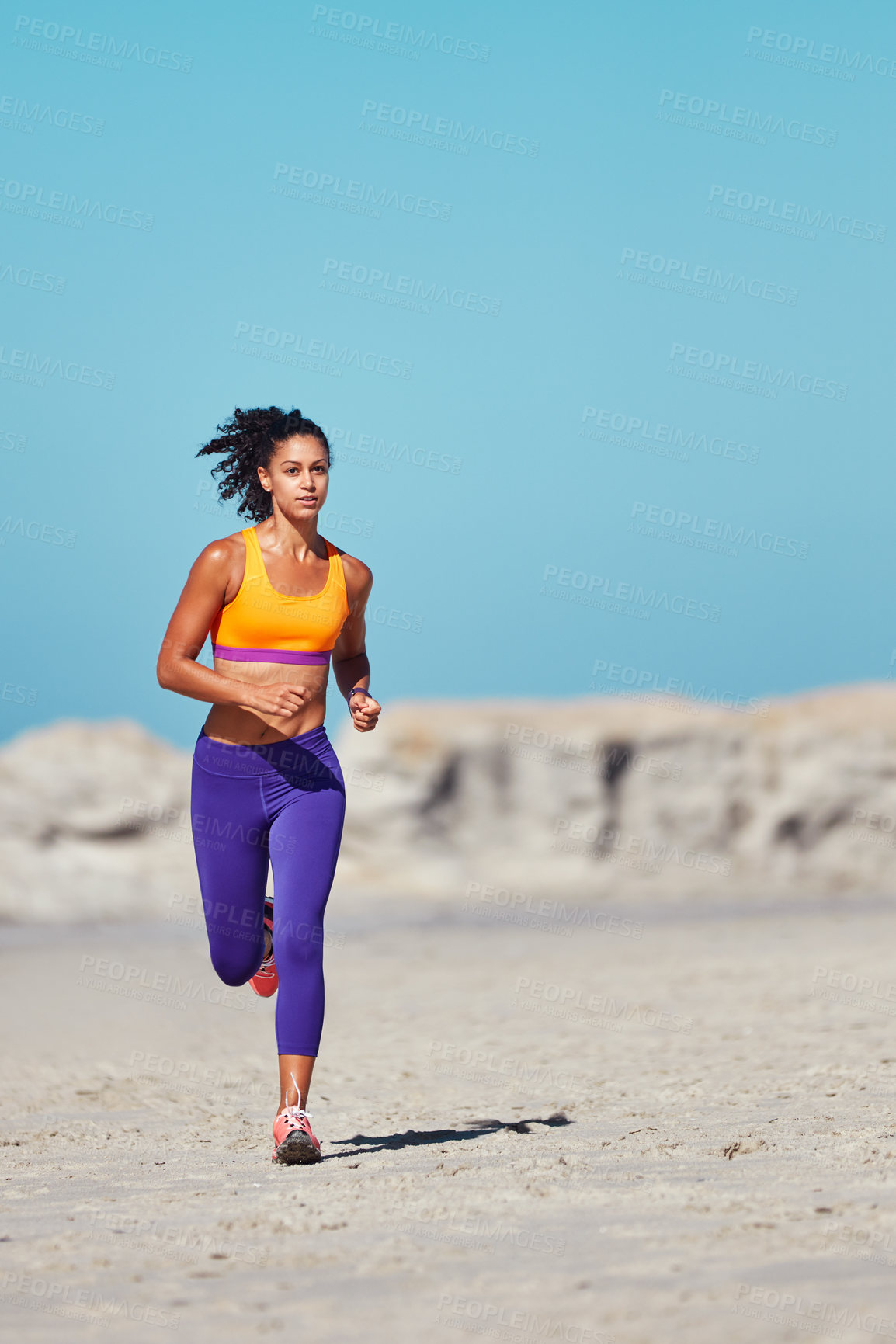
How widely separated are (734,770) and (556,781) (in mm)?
2796

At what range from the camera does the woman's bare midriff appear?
4336 mm

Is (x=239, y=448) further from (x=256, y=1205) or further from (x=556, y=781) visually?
(x=556, y=781)

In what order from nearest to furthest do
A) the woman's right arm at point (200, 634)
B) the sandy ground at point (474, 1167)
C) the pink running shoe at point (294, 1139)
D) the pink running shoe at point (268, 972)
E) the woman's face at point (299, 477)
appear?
the sandy ground at point (474, 1167) → the pink running shoe at point (294, 1139) → the woman's right arm at point (200, 634) → the woman's face at point (299, 477) → the pink running shoe at point (268, 972)

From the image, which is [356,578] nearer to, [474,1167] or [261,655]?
[261,655]

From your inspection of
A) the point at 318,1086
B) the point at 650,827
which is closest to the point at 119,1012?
the point at 318,1086

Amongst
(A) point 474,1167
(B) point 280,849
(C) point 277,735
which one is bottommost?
(A) point 474,1167

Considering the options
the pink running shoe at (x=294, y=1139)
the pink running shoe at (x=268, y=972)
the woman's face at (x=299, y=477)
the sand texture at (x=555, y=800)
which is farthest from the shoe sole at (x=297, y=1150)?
the sand texture at (x=555, y=800)

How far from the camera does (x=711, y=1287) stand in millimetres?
2564

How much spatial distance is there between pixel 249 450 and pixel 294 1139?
228 centimetres

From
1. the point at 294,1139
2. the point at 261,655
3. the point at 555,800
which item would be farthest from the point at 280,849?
the point at 555,800

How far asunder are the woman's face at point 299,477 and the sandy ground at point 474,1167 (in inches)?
81.0

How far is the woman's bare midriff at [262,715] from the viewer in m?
4.34

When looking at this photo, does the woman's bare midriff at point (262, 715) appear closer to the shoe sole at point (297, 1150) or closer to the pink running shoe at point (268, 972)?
the pink running shoe at point (268, 972)

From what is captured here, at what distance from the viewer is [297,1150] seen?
404cm
